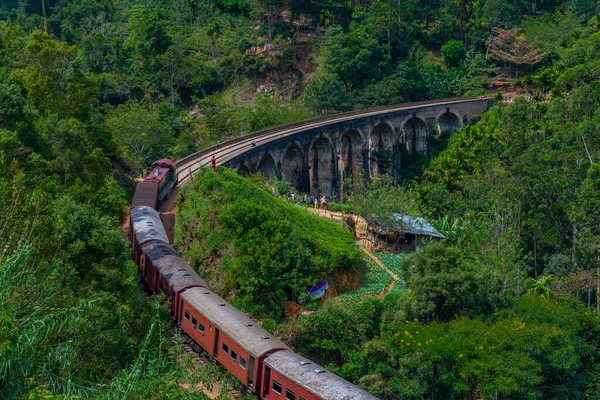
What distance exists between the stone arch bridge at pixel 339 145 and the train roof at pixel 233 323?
18.4 metres

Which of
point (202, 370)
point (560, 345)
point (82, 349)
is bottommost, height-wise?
point (560, 345)

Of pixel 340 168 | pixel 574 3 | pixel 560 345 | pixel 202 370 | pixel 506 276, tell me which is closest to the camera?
pixel 202 370

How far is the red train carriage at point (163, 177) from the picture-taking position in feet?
118

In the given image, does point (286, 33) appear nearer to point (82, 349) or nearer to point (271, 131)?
point (271, 131)

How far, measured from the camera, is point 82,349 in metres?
16.0

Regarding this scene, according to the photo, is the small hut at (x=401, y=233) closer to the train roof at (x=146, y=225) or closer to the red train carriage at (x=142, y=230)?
the train roof at (x=146, y=225)

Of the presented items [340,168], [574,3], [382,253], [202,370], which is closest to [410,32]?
[574,3]

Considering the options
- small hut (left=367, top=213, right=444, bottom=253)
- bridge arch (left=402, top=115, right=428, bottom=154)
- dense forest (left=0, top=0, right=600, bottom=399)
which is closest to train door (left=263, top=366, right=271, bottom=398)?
dense forest (left=0, top=0, right=600, bottom=399)

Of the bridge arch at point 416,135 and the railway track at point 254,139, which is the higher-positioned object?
the railway track at point 254,139

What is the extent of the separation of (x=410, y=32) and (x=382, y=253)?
5031 cm

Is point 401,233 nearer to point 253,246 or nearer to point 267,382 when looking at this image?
point 253,246

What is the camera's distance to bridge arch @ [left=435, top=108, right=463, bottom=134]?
234 feet

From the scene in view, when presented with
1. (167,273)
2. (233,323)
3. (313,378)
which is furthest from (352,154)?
(313,378)

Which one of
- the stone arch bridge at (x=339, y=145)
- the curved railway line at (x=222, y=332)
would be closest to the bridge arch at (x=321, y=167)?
the stone arch bridge at (x=339, y=145)
